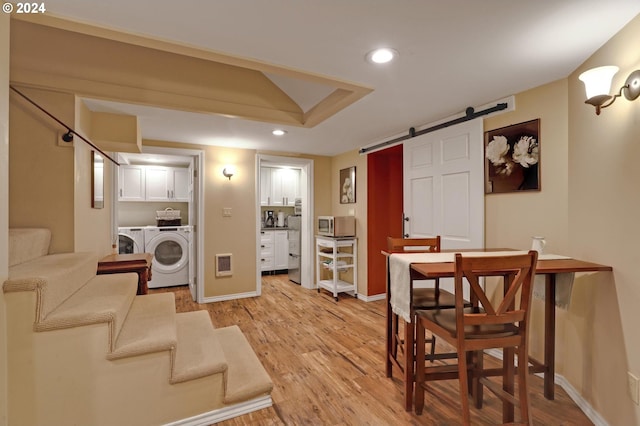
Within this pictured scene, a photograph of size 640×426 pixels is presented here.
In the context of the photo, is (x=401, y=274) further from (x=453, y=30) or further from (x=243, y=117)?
(x=243, y=117)

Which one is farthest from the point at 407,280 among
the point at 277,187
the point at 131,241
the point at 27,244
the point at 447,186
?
the point at 277,187

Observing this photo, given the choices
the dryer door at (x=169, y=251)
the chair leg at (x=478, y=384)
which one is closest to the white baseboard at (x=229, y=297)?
the dryer door at (x=169, y=251)

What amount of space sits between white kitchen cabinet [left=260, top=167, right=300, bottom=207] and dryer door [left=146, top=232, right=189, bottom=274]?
1737 mm

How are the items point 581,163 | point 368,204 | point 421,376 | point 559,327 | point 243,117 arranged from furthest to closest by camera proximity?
point 368,204, point 243,117, point 559,327, point 581,163, point 421,376

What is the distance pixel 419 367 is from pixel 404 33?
1.87 meters

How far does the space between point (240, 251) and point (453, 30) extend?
368 cm

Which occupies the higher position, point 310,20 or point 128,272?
point 310,20

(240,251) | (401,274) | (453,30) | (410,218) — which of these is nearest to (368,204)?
(410,218)

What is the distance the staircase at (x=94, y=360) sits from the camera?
144 cm

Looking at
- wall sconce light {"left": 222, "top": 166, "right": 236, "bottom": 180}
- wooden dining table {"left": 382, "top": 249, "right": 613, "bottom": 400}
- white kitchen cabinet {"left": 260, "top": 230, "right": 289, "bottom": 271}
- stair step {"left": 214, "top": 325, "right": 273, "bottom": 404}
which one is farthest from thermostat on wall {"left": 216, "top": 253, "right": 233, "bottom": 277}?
wooden dining table {"left": 382, "top": 249, "right": 613, "bottom": 400}

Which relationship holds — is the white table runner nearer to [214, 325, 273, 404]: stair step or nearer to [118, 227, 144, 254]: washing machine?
[214, 325, 273, 404]: stair step

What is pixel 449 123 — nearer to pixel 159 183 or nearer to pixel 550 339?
pixel 550 339

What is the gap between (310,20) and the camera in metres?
1.50

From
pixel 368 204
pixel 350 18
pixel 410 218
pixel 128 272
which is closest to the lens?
pixel 350 18
